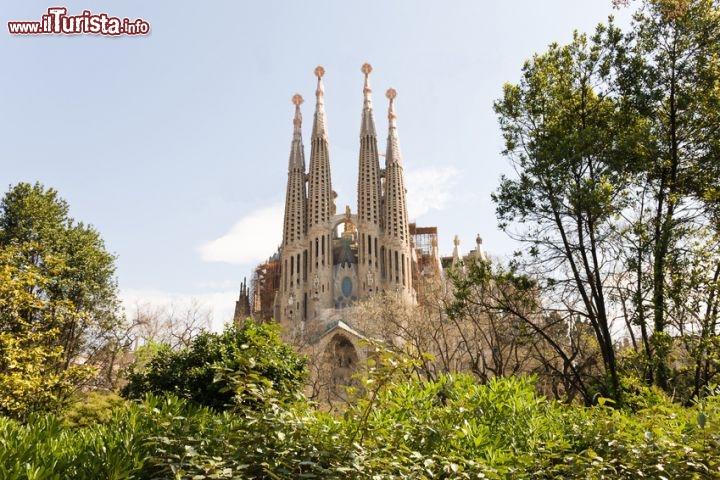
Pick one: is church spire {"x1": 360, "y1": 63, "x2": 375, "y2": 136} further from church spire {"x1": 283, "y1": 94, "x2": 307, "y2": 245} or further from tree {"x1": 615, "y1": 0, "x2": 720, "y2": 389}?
tree {"x1": 615, "y1": 0, "x2": 720, "y2": 389}

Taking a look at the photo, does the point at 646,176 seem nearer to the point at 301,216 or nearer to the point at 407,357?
the point at 407,357

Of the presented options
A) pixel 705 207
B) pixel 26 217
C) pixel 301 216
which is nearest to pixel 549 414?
pixel 705 207

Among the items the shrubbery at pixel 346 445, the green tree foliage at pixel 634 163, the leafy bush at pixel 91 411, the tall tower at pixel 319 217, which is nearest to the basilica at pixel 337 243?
the tall tower at pixel 319 217

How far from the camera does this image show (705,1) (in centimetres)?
1062

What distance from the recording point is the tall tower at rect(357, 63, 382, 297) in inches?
1909

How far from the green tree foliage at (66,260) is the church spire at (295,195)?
97.2 ft

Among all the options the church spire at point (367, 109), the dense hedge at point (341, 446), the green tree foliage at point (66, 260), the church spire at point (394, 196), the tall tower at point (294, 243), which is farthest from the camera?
the church spire at point (367, 109)

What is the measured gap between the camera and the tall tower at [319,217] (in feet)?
158

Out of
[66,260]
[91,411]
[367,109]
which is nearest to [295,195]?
[367,109]

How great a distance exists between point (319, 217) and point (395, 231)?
672cm

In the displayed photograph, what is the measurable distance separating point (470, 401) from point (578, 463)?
51.8 inches

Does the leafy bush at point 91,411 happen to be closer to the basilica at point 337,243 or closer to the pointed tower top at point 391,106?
the basilica at point 337,243

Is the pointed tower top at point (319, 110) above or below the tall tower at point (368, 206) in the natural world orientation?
above

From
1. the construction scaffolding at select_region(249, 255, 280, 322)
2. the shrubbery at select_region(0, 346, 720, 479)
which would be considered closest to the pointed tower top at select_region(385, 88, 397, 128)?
the construction scaffolding at select_region(249, 255, 280, 322)
